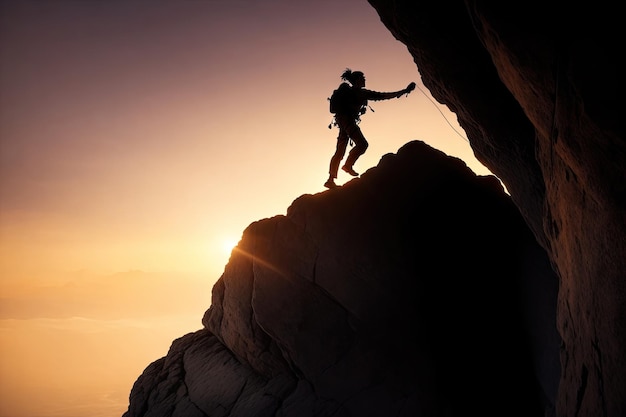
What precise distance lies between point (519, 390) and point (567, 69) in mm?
10362

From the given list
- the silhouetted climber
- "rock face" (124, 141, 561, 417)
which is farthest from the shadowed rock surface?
the silhouetted climber

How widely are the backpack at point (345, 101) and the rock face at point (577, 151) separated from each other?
3980 millimetres

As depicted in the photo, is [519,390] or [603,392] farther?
[519,390]

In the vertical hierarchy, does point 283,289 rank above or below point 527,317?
above

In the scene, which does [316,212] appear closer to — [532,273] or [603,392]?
[532,273]

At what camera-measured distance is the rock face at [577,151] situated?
4957 millimetres

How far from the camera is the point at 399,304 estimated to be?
12.2 meters

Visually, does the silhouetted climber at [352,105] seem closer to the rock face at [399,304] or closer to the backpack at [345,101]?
the backpack at [345,101]

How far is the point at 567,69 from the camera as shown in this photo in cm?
533

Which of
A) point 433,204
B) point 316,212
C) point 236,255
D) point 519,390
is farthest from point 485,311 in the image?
point 236,255

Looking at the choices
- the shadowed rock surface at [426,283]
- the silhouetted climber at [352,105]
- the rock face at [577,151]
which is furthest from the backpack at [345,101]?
the rock face at [577,151]

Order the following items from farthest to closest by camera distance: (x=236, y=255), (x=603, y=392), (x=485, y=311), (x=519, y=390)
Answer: (x=236, y=255) < (x=485, y=311) < (x=519, y=390) < (x=603, y=392)

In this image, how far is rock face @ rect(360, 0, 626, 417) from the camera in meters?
4.96

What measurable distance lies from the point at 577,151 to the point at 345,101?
8.91m
